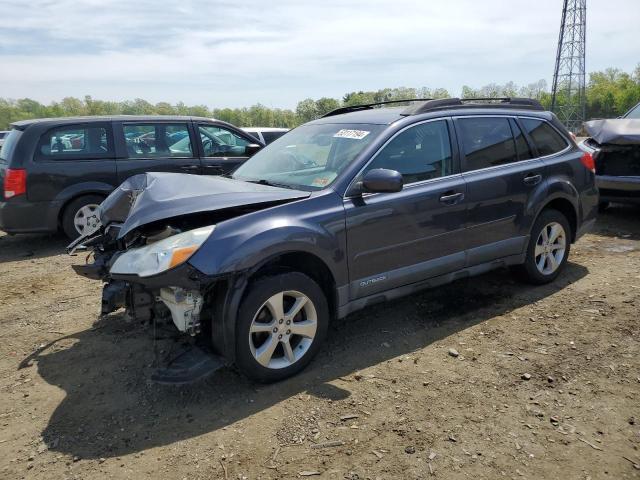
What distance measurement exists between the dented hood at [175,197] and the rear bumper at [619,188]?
5.50 m

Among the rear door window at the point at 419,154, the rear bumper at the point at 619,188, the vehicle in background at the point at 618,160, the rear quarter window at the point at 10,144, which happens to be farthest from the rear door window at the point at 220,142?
the rear bumper at the point at 619,188

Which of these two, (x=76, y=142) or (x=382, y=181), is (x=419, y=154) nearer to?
(x=382, y=181)

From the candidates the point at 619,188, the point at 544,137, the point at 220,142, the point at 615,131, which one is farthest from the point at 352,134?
the point at 615,131

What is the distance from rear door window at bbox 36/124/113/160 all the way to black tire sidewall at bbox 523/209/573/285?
5655 millimetres

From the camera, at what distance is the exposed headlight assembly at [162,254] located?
3014 millimetres

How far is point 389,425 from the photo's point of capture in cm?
300

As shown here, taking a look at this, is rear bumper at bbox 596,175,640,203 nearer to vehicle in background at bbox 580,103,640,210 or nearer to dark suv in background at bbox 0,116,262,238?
vehicle in background at bbox 580,103,640,210

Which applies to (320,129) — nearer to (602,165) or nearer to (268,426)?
(268,426)

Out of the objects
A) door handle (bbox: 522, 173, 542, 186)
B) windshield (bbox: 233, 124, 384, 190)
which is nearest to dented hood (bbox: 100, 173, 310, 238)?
windshield (bbox: 233, 124, 384, 190)

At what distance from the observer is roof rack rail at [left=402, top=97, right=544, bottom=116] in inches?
169

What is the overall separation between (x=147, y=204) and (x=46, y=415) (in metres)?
1.45

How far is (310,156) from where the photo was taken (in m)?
4.25

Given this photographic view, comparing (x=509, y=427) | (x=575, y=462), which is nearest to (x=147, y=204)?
(x=509, y=427)

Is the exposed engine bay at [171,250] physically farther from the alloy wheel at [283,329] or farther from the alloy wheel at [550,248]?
the alloy wheel at [550,248]
